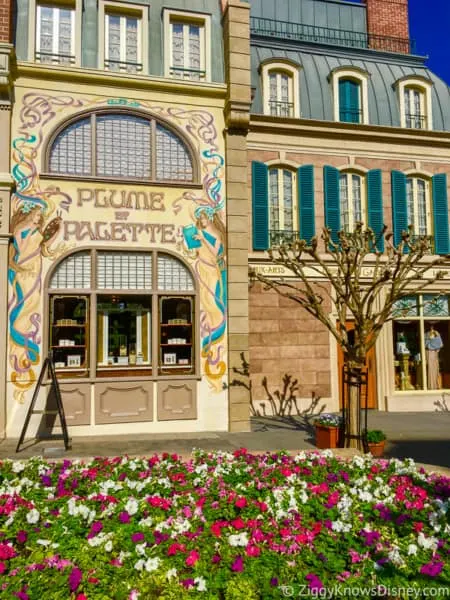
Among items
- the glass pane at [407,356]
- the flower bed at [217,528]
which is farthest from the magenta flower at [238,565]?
the glass pane at [407,356]

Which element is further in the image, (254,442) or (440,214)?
(440,214)

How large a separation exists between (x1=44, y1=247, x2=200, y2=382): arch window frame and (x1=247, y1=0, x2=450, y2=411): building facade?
3210 mm

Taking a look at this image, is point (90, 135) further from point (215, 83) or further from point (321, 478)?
point (321, 478)

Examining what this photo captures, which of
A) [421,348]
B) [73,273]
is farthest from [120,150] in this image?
[421,348]

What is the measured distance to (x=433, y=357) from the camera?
15.0m

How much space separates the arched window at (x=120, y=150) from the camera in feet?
34.3

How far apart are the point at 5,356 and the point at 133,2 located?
8142 millimetres

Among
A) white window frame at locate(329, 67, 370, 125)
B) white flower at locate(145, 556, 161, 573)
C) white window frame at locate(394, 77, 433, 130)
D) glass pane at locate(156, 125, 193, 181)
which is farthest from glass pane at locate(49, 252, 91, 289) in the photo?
white window frame at locate(394, 77, 433, 130)

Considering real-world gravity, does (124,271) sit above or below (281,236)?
below

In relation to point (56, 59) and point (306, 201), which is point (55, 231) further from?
point (306, 201)

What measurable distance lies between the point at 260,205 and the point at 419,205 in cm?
525

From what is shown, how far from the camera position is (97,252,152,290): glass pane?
1045 cm

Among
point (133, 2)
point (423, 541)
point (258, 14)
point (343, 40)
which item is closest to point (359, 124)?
point (343, 40)

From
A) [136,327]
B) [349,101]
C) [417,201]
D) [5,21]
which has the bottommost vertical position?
[136,327]
